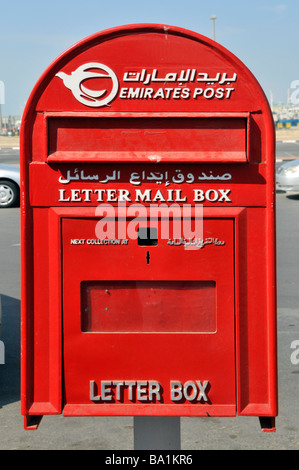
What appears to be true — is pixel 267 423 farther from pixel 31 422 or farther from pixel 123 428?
pixel 123 428

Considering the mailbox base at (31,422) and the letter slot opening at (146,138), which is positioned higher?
the letter slot opening at (146,138)

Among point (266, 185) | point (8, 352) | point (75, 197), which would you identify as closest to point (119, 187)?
point (75, 197)

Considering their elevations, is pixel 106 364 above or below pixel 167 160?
below

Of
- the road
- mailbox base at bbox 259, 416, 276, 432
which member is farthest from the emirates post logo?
the road

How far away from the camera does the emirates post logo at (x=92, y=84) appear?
9.59 feet

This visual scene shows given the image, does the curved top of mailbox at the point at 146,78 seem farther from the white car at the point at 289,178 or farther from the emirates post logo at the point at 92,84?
the white car at the point at 289,178

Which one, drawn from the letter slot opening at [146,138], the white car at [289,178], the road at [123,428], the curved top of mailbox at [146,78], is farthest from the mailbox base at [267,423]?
the white car at [289,178]

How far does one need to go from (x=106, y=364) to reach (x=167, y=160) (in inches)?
35.0

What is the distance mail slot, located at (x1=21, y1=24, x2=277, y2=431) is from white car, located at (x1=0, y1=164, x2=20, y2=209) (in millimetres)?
12946

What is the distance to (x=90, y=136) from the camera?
296 cm

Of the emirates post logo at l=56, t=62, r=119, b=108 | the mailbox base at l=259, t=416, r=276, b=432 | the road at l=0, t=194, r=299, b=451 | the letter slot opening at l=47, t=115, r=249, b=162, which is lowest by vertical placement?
the road at l=0, t=194, r=299, b=451

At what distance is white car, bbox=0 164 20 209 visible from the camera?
15.7 meters

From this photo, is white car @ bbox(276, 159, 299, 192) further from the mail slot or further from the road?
the mail slot
